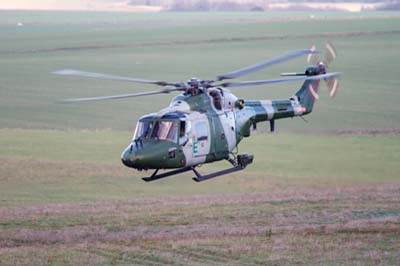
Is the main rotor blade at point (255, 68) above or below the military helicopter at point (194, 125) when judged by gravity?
above

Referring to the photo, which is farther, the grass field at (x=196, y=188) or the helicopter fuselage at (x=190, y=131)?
the helicopter fuselage at (x=190, y=131)

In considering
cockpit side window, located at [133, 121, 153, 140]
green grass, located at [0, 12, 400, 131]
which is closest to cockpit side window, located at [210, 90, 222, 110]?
cockpit side window, located at [133, 121, 153, 140]

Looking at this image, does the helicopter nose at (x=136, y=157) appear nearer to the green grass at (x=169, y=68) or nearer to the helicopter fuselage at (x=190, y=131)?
the helicopter fuselage at (x=190, y=131)

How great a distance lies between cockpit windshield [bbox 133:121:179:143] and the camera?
65.5 feet

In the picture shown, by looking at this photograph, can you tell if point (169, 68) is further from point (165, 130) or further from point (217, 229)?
point (165, 130)

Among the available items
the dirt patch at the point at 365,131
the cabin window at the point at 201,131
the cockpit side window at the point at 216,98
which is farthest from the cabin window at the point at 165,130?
the dirt patch at the point at 365,131

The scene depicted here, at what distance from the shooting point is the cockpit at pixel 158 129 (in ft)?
65.5

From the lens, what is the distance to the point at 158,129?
2003 cm

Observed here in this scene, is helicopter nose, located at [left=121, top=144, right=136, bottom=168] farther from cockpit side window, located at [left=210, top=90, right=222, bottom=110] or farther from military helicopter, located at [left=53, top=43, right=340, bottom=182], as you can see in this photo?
cockpit side window, located at [left=210, top=90, right=222, bottom=110]

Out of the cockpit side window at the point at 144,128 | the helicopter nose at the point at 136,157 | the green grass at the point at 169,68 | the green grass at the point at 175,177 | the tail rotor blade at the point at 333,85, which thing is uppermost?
the tail rotor blade at the point at 333,85

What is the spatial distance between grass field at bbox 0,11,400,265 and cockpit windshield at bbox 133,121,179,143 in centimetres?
225

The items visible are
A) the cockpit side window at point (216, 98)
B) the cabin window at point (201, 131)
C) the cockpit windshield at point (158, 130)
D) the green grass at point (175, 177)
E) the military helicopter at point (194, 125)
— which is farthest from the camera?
the green grass at point (175, 177)

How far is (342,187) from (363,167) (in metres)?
3.46

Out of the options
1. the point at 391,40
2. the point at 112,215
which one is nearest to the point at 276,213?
the point at 112,215
